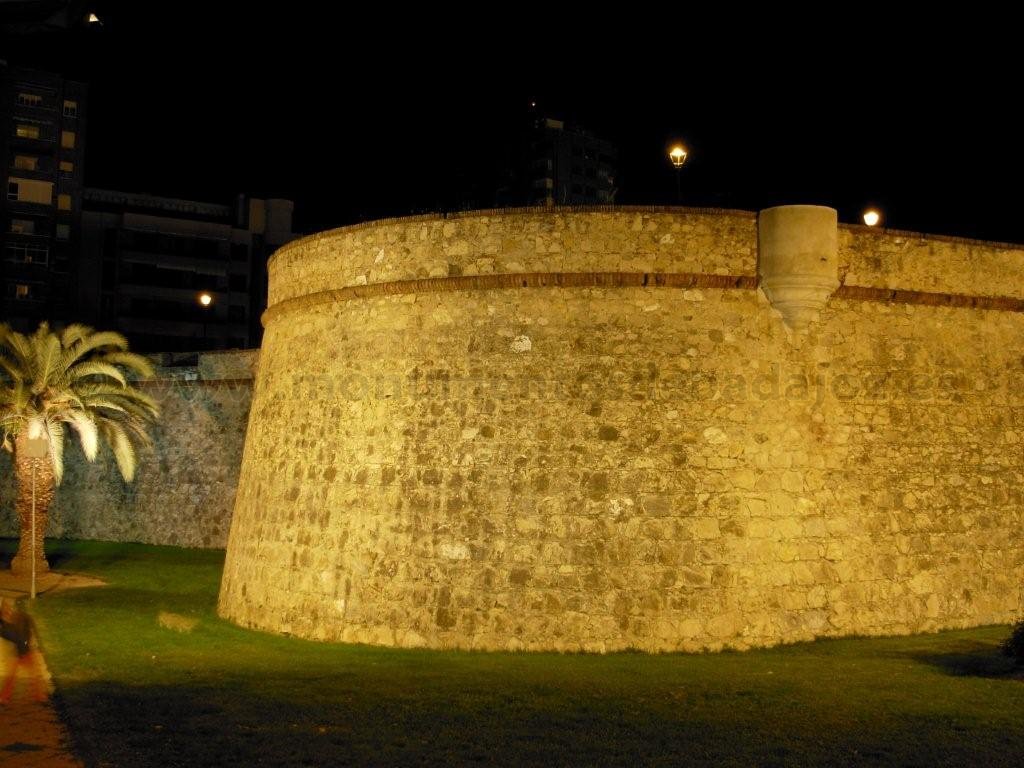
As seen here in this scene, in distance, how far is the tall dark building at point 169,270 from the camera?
2793 inches

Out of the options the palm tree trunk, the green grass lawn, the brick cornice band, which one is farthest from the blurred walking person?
the brick cornice band

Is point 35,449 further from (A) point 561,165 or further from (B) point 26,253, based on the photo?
(A) point 561,165

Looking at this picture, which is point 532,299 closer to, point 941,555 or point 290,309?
point 290,309

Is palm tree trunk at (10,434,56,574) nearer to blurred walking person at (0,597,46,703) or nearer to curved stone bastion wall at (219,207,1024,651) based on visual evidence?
blurred walking person at (0,597,46,703)

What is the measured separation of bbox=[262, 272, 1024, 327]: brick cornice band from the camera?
549 inches

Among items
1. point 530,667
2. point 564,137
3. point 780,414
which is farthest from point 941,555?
point 564,137

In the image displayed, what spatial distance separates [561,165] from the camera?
95.1 metres

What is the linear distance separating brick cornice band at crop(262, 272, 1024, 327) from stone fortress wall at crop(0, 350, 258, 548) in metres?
12.6

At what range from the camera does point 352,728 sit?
944cm

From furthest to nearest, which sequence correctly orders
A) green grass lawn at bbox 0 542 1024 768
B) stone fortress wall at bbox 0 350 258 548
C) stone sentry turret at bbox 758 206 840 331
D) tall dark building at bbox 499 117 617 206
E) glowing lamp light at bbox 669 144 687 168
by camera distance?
tall dark building at bbox 499 117 617 206 → stone fortress wall at bbox 0 350 258 548 → glowing lamp light at bbox 669 144 687 168 → stone sentry turret at bbox 758 206 840 331 → green grass lawn at bbox 0 542 1024 768

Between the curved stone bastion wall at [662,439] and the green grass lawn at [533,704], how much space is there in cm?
59

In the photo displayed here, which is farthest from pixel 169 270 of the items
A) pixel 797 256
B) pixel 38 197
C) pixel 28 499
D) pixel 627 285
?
pixel 797 256

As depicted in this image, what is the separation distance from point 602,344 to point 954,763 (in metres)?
6.90

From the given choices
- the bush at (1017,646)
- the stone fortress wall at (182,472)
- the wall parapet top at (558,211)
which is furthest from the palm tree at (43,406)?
the bush at (1017,646)
